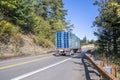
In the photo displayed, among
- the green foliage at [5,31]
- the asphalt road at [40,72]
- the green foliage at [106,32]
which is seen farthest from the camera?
the green foliage at [106,32]

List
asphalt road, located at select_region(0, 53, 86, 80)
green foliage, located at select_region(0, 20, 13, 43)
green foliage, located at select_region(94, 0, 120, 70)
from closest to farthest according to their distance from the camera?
asphalt road, located at select_region(0, 53, 86, 80) < green foliage, located at select_region(0, 20, 13, 43) < green foliage, located at select_region(94, 0, 120, 70)

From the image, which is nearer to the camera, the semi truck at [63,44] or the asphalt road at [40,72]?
the asphalt road at [40,72]

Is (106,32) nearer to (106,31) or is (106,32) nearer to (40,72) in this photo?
(106,31)

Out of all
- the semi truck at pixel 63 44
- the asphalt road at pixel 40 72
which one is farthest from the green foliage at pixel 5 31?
the asphalt road at pixel 40 72

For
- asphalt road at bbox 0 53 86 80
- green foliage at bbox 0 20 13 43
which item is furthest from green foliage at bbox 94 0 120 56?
asphalt road at bbox 0 53 86 80

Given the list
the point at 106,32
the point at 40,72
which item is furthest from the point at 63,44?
the point at 40,72

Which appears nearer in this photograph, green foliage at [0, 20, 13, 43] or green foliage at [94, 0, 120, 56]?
green foliage at [0, 20, 13, 43]

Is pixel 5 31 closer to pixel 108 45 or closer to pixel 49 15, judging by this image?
pixel 108 45

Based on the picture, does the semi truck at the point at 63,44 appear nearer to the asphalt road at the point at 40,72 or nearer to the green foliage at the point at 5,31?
the green foliage at the point at 5,31

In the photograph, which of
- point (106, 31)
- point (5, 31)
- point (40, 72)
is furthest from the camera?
point (106, 31)

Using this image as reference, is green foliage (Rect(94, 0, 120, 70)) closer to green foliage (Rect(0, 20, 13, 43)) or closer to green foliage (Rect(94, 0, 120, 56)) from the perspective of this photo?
green foliage (Rect(94, 0, 120, 56))

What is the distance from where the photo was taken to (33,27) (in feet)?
151

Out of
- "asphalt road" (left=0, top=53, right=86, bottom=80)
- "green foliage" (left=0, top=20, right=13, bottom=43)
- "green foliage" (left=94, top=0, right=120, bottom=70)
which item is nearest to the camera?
"asphalt road" (left=0, top=53, right=86, bottom=80)

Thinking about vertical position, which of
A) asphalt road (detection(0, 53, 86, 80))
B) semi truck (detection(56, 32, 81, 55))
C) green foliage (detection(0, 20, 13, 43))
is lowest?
asphalt road (detection(0, 53, 86, 80))
